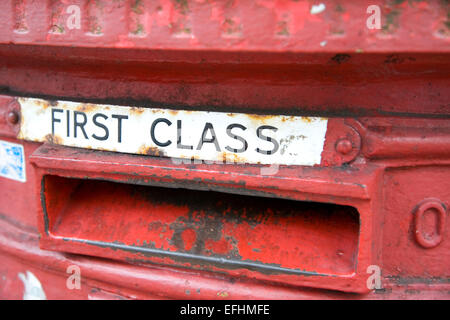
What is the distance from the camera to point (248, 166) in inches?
44.4

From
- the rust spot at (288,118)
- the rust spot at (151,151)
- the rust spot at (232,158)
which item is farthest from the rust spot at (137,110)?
the rust spot at (288,118)

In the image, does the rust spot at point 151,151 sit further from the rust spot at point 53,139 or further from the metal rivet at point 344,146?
the metal rivet at point 344,146

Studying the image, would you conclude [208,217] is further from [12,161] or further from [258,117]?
[12,161]

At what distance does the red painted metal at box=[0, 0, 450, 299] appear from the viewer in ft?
3.00

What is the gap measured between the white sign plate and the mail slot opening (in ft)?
0.76

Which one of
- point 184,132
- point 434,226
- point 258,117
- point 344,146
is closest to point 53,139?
point 184,132

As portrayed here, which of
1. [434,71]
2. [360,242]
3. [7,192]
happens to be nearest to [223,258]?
[360,242]

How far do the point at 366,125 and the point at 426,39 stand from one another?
292mm

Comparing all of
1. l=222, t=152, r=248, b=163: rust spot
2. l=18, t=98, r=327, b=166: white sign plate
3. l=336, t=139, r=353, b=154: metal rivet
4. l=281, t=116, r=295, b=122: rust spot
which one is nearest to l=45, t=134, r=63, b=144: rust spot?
l=18, t=98, r=327, b=166: white sign plate

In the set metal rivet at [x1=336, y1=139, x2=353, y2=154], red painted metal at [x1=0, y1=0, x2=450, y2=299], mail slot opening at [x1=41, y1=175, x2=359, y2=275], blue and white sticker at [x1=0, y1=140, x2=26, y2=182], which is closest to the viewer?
red painted metal at [x1=0, y1=0, x2=450, y2=299]

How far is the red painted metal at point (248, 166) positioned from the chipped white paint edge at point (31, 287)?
0.50 ft

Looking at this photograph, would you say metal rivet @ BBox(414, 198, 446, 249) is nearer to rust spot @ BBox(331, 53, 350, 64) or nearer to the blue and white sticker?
rust spot @ BBox(331, 53, 350, 64)

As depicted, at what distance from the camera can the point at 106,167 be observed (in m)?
1.21

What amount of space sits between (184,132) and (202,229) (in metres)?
0.35
